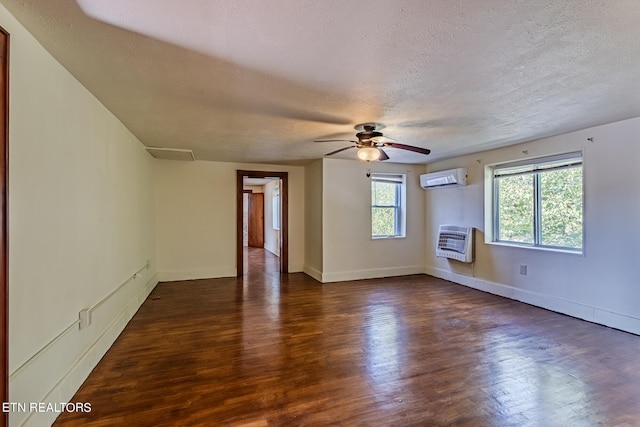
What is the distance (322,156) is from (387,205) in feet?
5.88

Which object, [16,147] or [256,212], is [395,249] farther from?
[256,212]

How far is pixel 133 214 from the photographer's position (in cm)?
375

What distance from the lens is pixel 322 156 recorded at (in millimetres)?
5172

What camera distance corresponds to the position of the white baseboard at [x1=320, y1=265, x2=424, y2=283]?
17.9 ft

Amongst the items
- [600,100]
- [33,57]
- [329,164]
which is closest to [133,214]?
[33,57]

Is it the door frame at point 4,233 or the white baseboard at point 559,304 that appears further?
the white baseboard at point 559,304

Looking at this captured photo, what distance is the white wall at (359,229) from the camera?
18.0 feet

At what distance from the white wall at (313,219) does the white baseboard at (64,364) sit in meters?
3.23

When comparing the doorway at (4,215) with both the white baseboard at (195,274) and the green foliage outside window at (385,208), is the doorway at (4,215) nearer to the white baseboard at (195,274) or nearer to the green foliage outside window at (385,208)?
the white baseboard at (195,274)

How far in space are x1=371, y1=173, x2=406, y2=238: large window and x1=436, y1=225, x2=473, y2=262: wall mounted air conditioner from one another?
2.58 ft

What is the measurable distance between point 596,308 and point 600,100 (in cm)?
235

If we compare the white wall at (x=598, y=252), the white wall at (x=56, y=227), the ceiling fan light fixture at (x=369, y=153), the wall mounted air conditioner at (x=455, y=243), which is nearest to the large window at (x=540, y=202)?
the white wall at (x=598, y=252)

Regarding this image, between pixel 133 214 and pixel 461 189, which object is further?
pixel 461 189

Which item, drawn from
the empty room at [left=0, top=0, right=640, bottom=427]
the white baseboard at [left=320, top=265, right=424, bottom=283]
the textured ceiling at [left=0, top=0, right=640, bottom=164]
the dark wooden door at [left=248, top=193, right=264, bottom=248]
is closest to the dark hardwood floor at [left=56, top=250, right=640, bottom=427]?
the empty room at [left=0, top=0, right=640, bottom=427]
